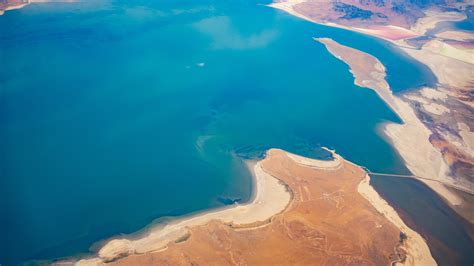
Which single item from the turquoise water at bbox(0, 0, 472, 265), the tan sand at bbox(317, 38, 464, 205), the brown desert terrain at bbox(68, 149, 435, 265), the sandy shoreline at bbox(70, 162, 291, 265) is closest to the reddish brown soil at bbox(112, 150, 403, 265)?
the brown desert terrain at bbox(68, 149, 435, 265)

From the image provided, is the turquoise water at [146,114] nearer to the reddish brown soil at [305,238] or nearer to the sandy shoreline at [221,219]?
the sandy shoreline at [221,219]

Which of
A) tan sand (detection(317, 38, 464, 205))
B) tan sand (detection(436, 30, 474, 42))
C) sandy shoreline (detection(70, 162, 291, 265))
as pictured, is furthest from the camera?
tan sand (detection(436, 30, 474, 42))

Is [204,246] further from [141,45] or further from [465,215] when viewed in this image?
[141,45]

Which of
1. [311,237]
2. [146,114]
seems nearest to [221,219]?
[311,237]

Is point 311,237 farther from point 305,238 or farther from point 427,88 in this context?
point 427,88

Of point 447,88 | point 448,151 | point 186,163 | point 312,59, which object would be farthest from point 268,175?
point 447,88

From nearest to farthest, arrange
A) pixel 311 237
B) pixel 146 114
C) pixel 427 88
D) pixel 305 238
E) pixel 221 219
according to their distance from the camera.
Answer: pixel 305 238 → pixel 311 237 → pixel 221 219 → pixel 146 114 → pixel 427 88

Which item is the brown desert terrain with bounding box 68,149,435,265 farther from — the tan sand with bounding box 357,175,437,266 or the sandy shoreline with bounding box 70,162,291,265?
the sandy shoreline with bounding box 70,162,291,265
